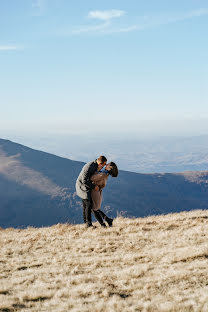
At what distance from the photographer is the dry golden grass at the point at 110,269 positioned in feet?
23.3

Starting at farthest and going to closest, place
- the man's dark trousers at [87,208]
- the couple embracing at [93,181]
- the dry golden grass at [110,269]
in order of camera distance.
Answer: the man's dark trousers at [87,208] → the couple embracing at [93,181] → the dry golden grass at [110,269]

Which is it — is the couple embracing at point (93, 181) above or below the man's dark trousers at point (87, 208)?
above

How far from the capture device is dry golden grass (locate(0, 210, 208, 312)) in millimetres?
7098

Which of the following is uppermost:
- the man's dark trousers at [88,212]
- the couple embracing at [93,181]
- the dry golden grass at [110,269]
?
the couple embracing at [93,181]

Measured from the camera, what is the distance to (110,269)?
379 inches

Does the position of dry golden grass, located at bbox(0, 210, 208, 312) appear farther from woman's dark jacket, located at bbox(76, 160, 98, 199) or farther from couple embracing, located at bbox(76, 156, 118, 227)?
woman's dark jacket, located at bbox(76, 160, 98, 199)

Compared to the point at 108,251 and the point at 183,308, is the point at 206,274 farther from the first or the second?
the point at 108,251

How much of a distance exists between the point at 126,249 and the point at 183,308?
5.30 metres

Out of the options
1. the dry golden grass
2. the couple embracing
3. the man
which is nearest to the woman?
the couple embracing

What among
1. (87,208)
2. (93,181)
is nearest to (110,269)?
(87,208)

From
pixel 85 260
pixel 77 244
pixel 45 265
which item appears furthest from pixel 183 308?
pixel 77 244

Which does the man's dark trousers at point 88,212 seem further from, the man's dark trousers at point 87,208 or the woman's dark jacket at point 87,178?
the woman's dark jacket at point 87,178

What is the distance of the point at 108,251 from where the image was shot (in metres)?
11.7

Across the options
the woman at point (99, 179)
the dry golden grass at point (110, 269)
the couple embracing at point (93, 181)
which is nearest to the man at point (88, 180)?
the couple embracing at point (93, 181)
